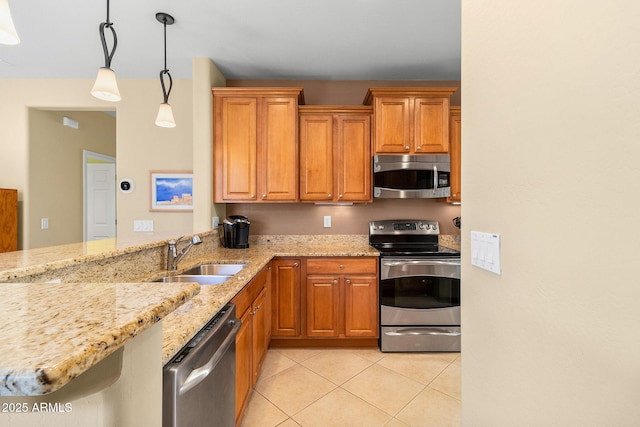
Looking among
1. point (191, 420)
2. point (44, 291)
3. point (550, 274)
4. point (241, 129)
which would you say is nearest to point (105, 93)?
point (241, 129)

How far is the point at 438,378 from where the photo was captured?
2158 millimetres

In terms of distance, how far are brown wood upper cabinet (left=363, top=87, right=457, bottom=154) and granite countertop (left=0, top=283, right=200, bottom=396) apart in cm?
263

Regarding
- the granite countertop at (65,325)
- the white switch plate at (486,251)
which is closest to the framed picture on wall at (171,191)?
the granite countertop at (65,325)

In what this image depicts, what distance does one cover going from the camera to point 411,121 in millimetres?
2834

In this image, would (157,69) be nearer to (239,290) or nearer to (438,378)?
(239,290)

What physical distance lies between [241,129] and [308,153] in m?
0.72

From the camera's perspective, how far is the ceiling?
2.12 metres

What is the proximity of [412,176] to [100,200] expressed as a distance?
470cm

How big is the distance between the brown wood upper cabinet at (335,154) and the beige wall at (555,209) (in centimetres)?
201

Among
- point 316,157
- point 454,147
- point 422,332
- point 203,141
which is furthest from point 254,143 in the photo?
point 422,332

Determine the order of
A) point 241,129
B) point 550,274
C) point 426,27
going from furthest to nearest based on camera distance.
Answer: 1. point 241,129
2. point 426,27
3. point 550,274

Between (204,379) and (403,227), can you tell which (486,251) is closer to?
(204,379)

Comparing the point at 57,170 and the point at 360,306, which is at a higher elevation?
the point at 57,170

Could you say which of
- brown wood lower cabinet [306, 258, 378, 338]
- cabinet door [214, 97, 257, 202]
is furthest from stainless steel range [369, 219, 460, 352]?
cabinet door [214, 97, 257, 202]
